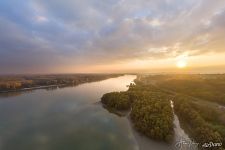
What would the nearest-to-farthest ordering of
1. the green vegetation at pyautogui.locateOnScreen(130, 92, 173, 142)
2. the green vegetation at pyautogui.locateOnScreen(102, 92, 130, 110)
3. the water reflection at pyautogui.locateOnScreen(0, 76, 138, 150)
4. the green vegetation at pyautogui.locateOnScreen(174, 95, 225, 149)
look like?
the green vegetation at pyautogui.locateOnScreen(174, 95, 225, 149)
the water reflection at pyautogui.locateOnScreen(0, 76, 138, 150)
the green vegetation at pyautogui.locateOnScreen(130, 92, 173, 142)
the green vegetation at pyautogui.locateOnScreen(102, 92, 130, 110)

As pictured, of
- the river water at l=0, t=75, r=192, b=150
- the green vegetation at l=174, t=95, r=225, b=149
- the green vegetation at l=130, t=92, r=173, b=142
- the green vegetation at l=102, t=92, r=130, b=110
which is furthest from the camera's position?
the green vegetation at l=102, t=92, r=130, b=110

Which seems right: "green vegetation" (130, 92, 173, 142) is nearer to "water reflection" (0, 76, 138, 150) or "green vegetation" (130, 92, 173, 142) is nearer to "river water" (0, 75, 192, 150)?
"river water" (0, 75, 192, 150)

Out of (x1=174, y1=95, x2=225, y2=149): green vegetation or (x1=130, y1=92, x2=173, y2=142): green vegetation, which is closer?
(x1=174, y1=95, x2=225, y2=149): green vegetation

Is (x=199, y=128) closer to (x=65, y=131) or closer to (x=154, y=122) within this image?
(x=154, y=122)

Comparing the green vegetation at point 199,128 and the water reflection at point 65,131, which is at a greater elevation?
the green vegetation at point 199,128

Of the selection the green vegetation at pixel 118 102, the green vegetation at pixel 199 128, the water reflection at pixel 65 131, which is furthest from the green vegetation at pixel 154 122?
the green vegetation at pixel 118 102

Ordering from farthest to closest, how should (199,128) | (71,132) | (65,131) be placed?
(65,131), (71,132), (199,128)

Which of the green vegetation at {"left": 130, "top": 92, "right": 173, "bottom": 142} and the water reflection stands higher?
the green vegetation at {"left": 130, "top": 92, "right": 173, "bottom": 142}

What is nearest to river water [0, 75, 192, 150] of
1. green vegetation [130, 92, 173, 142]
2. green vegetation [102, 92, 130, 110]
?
green vegetation [130, 92, 173, 142]

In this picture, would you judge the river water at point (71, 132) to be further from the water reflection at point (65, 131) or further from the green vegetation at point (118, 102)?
the green vegetation at point (118, 102)

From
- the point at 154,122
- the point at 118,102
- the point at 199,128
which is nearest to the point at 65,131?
the point at 154,122

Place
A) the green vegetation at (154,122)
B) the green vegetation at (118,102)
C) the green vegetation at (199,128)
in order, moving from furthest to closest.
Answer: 1. the green vegetation at (118,102)
2. the green vegetation at (154,122)
3. the green vegetation at (199,128)

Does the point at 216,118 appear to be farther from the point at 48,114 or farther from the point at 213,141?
the point at 48,114
